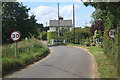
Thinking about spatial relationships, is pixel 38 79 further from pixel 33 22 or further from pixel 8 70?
pixel 33 22

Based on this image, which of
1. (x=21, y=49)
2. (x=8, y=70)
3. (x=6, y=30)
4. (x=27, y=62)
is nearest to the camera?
(x=8, y=70)

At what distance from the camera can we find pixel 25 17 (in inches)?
1991

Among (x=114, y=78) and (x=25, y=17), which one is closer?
(x=114, y=78)

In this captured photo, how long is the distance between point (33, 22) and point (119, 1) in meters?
40.1

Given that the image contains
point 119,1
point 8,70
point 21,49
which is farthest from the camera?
point 21,49

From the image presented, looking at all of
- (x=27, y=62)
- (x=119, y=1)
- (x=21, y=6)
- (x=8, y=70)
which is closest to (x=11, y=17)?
(x=21, y=6)

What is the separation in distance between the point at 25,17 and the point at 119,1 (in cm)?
3930

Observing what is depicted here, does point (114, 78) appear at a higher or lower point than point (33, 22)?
lower

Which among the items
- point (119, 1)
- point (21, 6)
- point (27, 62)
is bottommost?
point (27, 62)

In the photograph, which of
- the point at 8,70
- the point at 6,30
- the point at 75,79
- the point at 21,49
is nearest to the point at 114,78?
the point at 75,79

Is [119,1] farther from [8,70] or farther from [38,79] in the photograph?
[8,70]

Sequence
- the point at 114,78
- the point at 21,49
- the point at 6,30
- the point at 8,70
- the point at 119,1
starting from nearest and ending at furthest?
the point at 114,78, the point at 119,1, the point at 8,70, the point at 21,49, the point at 6,30

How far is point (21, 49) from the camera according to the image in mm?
24297

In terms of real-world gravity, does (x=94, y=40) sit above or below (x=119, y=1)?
below
